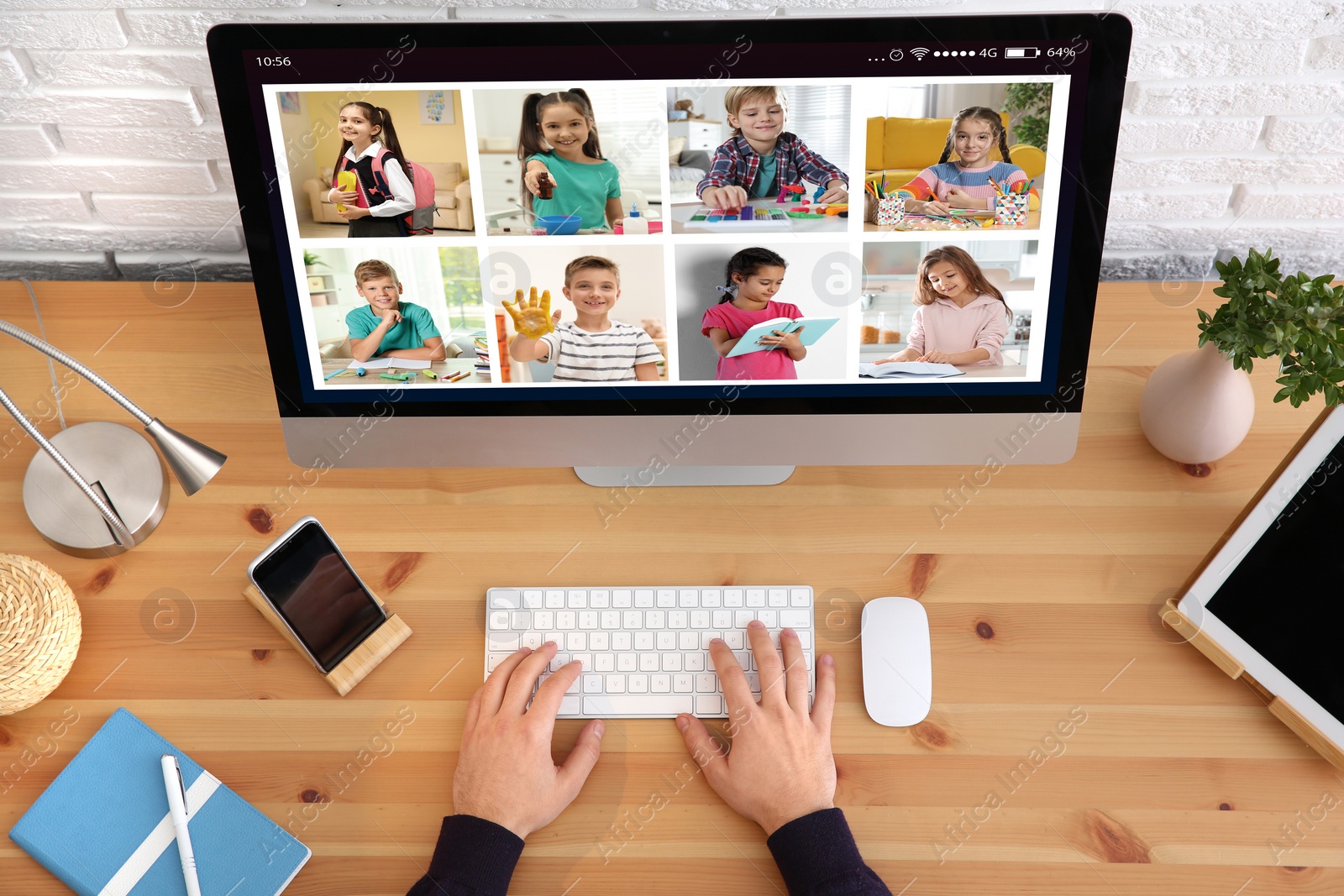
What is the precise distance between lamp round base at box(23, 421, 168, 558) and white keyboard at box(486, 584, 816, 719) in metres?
0.39

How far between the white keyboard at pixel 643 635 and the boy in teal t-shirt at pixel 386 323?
25 centimetres

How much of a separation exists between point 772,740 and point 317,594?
1.45 feet

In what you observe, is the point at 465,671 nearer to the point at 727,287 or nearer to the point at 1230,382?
the point at 727,287

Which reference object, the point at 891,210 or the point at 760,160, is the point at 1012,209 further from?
the point at 760,160

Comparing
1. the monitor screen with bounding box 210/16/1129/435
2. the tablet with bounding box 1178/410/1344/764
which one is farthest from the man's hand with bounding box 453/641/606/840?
the tablet with bounding box 1178/410/1344/764

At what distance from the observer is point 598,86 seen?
2.14 ft

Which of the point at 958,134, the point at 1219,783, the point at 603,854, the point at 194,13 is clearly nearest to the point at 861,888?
the point at 603,854

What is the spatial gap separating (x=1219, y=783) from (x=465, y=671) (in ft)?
2.24

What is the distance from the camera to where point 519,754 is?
2.32 feet

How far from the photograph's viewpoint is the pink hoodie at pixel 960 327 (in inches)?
28.3

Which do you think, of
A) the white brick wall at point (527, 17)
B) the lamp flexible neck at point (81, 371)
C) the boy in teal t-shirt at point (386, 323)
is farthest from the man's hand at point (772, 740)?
the white brick wall at point (527, 17)

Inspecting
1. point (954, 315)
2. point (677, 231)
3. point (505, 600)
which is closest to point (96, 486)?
point (505, 600)

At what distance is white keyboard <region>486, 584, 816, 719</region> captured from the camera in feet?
2.51

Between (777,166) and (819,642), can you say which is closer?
(777,166)
